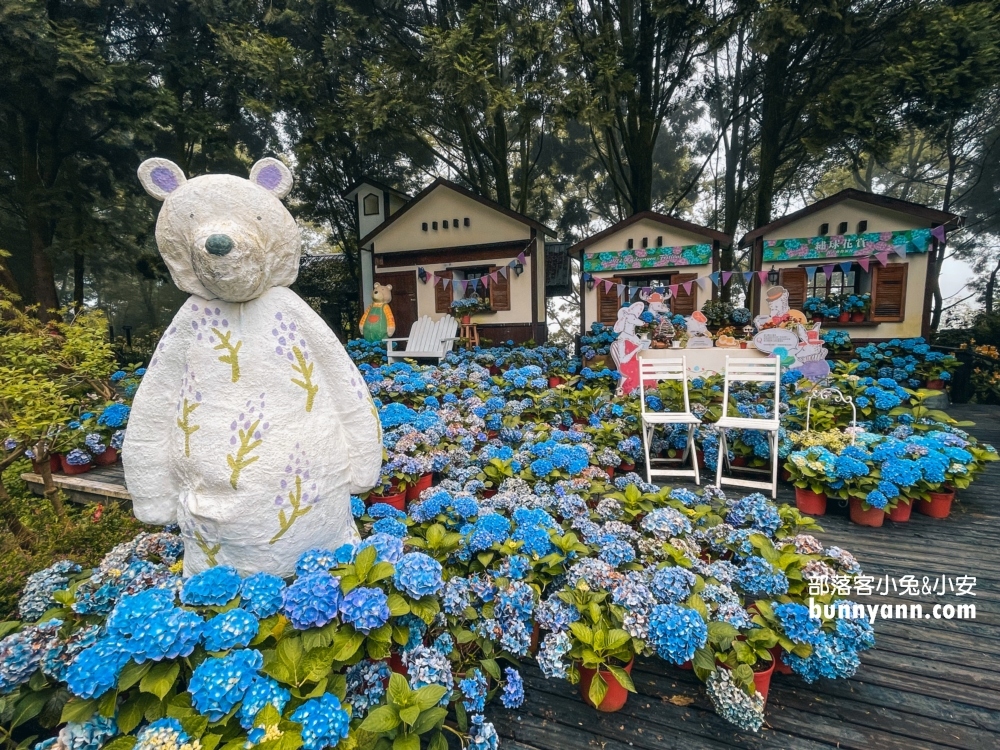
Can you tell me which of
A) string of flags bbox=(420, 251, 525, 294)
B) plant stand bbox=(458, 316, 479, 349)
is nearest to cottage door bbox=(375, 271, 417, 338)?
string of flags bbox=(420, 251, 525, 294)

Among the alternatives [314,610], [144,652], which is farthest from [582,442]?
[144,652]

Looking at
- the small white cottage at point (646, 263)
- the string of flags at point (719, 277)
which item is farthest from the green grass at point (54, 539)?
the string of flags at point (719, 277)

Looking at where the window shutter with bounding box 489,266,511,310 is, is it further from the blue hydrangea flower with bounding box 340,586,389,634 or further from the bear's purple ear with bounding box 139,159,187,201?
the blue hydrangea flower with bounding box 340,586,389,634

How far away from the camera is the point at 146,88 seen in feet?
27.9

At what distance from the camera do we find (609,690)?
1.74 meters

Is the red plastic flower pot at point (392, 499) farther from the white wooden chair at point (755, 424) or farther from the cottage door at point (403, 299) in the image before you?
the cottage door at point (403, 299)

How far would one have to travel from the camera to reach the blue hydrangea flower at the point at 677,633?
1.63m

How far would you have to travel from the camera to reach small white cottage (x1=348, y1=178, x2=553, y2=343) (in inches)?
408

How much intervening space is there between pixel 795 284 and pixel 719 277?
57.4 inches

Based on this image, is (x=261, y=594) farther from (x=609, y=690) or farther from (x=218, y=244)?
(x=609, y=690)

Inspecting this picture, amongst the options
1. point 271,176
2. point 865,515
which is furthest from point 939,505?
point 271,176

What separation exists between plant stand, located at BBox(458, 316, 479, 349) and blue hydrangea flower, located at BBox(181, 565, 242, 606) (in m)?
8.86

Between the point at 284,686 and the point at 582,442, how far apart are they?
276 centimetres

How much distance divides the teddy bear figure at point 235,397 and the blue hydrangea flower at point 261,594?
16cm
